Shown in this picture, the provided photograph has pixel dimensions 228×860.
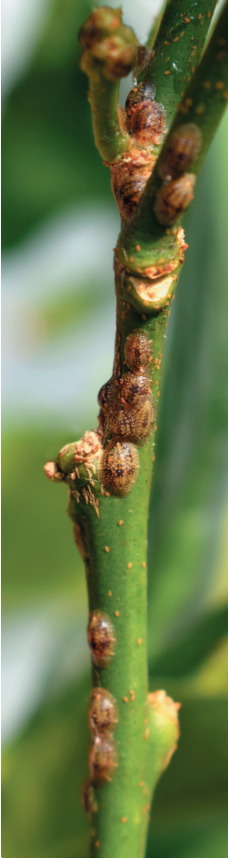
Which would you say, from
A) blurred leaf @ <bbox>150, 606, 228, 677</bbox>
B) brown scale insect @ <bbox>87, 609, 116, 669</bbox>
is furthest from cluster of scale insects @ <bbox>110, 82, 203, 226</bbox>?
blurred leaf @ <bbox>150, 606, 228, 677</bbox>

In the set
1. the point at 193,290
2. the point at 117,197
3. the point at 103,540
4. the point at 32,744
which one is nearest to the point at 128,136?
the point at 117,197

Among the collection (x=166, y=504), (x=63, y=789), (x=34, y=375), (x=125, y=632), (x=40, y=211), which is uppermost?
(x=40, y=211)

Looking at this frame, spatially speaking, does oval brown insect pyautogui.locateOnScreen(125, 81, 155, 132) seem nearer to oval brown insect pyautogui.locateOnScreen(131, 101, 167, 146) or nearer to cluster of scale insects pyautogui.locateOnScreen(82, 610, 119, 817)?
oval brown insect pyautogui.locateOnScreen(131, 101, 167, 146)

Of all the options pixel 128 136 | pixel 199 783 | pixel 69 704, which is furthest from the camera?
pixel 69 704

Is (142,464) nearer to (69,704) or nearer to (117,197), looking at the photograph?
(117,197)

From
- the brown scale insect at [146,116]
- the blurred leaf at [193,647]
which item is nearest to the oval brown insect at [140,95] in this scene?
the brown scale insect at [146,116]

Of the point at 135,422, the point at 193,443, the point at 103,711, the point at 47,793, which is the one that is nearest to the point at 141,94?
the point at 135,422

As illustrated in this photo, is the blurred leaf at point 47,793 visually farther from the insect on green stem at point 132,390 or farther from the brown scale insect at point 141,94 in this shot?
the brown scale insect at point 141,94
